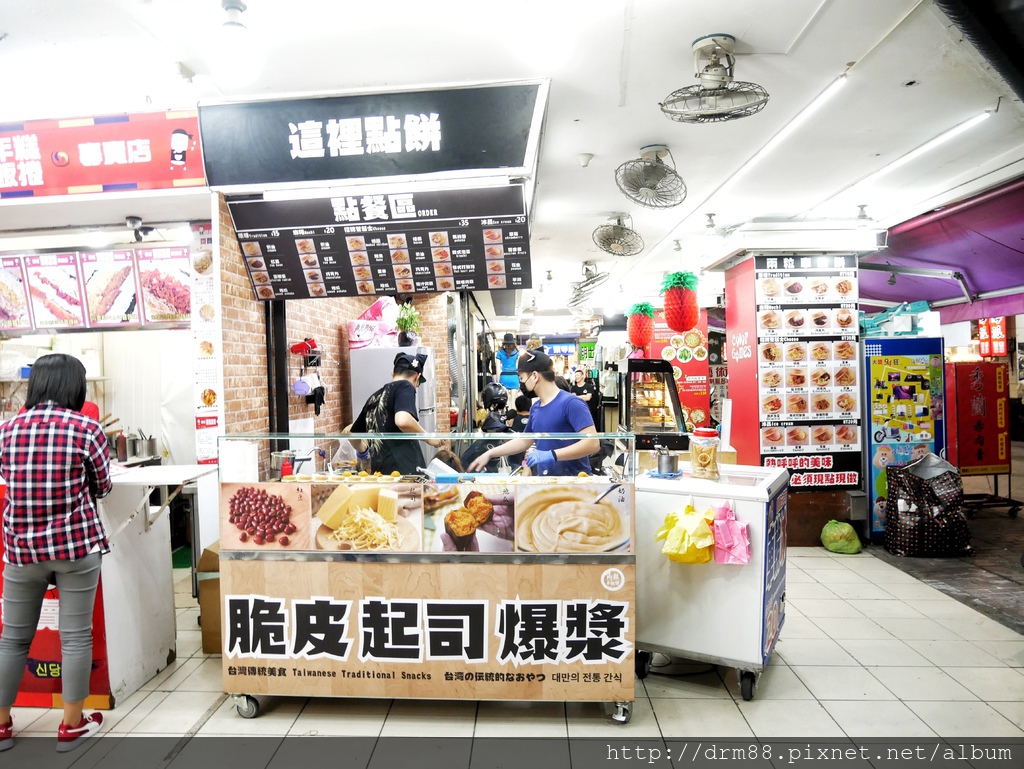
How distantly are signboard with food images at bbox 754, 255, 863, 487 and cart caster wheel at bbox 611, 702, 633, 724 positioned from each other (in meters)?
3.92

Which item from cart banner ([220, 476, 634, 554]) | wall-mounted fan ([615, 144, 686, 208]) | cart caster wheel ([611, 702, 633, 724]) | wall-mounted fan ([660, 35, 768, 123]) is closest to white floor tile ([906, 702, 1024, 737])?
cart caster wheel ([611, 702, 633, 724])

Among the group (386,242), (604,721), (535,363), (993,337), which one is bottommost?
(604,721)

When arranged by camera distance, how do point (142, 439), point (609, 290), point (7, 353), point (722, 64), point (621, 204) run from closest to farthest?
point (722, 64) → point (7, 353) → point (142, 439) → point (621, 204) → point (609, 290)

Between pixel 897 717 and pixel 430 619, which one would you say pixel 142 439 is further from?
pixel 897 717

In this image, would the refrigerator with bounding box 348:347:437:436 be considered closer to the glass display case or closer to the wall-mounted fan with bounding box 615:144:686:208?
the glass display case

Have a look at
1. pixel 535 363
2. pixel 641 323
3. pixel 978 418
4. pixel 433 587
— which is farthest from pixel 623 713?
pixel 641 323

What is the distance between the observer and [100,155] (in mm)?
3914

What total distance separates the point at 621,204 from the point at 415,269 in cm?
366

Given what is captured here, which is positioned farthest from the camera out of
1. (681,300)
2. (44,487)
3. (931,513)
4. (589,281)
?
(589,281)

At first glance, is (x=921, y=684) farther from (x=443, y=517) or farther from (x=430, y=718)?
(x=443, y=517)

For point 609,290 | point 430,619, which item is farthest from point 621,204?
point 609,290

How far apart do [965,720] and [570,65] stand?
13.2 feet

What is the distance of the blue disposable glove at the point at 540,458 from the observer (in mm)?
3008

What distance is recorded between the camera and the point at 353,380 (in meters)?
6.37
